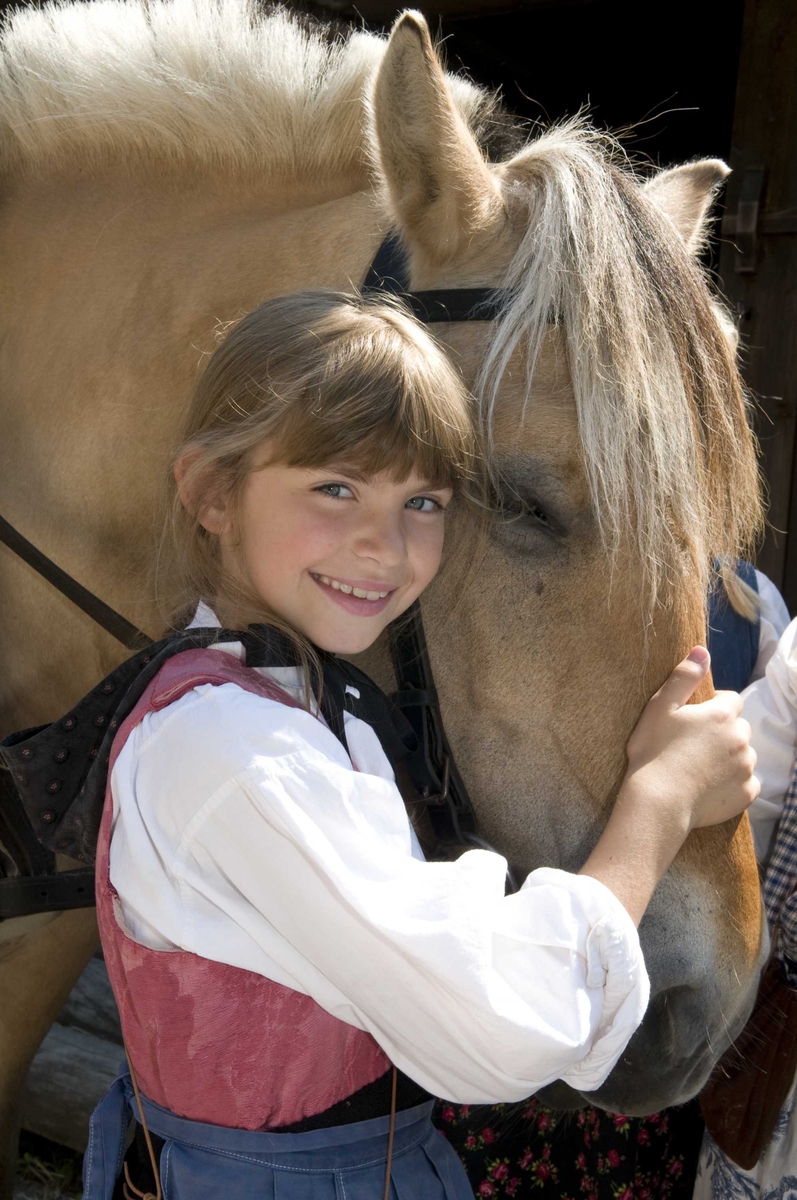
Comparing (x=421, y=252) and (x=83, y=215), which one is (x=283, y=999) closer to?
(x=421, y=252)

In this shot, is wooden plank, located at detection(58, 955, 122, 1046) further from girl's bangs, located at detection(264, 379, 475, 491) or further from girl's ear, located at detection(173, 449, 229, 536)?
girl's bangs, located at detection(264, 379, 475, 491)

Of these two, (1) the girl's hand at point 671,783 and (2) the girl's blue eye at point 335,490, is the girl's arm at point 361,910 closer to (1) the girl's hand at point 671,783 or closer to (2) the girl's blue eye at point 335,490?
(1) the girl's hand at point 671,783

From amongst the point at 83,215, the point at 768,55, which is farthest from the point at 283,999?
the point at 768,55

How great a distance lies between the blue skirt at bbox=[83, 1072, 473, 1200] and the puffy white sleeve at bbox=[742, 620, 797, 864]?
758mm

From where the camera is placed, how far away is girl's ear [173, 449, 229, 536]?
3.51 ft

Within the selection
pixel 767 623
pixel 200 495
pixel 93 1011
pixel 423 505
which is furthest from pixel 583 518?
pixel 93 1011

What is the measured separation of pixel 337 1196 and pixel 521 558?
0.69 m

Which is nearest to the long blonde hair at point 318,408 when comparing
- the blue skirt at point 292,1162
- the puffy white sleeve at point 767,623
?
the blue skirt at point 292,1162

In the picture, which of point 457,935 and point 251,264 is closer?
point 457,935

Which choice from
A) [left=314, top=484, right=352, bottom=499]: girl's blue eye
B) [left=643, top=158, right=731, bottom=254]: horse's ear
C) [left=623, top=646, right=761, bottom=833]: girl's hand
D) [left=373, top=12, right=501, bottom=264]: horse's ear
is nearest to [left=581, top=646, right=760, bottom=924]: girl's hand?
[left=623, top=646, right=761, bottom=833]: girl's hand

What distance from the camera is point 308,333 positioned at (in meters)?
1.03

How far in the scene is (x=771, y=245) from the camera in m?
3.06

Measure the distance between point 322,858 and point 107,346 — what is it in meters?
0.90

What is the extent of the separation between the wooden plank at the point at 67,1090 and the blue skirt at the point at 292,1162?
1.91m
